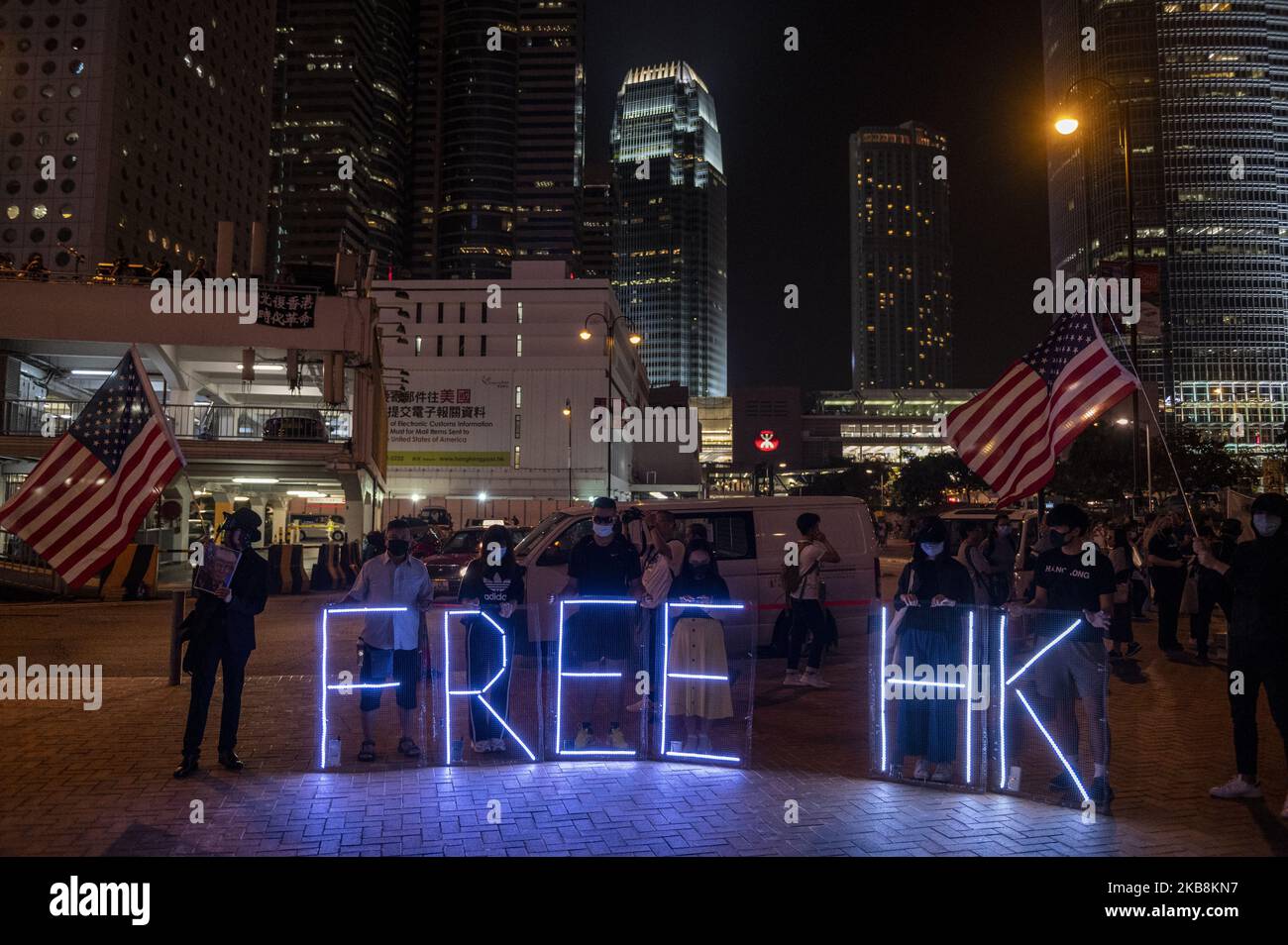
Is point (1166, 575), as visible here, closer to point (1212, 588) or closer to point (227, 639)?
point (1212, 588)

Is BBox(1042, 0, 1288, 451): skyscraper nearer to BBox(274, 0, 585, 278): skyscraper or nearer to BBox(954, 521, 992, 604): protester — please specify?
BBox(274, 0, 585, 278): skyscraper

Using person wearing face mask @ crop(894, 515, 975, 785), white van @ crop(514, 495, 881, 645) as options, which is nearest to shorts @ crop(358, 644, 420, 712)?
white van @ crop(514, 495, 881, 645)

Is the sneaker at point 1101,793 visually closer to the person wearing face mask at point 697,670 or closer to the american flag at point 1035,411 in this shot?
the person wearing face mask at point 697,670

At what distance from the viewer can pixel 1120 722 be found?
8211 mm

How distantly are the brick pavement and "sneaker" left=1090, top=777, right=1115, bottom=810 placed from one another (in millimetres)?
106

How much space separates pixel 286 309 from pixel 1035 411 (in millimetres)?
24824

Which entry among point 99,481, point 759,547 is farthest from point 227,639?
point 759,547

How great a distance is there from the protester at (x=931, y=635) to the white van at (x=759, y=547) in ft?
14.3

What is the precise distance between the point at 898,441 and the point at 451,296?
104 meters

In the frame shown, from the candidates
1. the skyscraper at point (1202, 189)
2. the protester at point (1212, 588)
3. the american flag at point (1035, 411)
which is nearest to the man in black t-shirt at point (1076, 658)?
the american flag at point (1035, 411)

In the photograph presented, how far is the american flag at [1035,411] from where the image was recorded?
9172mm

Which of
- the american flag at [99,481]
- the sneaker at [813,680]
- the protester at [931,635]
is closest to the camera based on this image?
the protester at [931,635]
